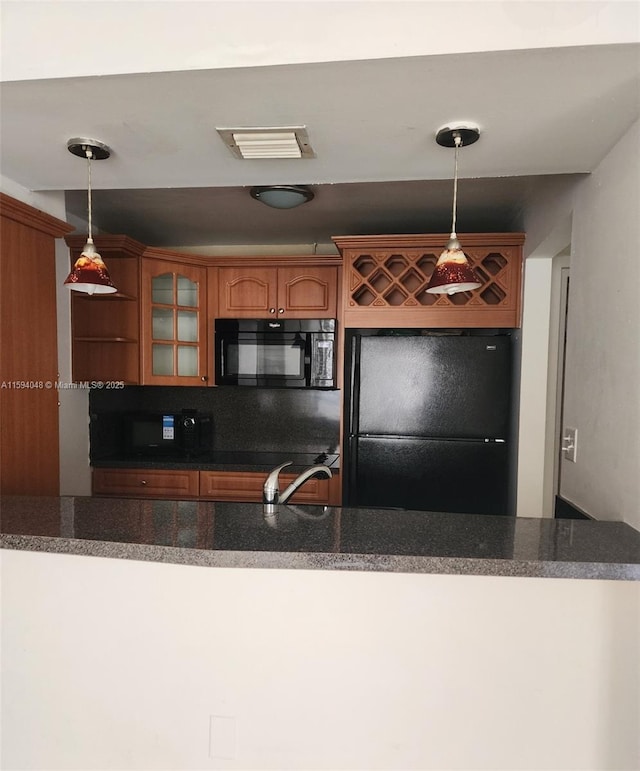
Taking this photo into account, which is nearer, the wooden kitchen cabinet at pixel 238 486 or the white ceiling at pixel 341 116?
the white ceiling at pixel 341 116

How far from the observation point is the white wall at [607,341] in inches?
45.9

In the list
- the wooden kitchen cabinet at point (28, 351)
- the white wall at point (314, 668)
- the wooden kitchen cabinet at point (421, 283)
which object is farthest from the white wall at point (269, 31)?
the wooden kitchen cabinet at point (421, 283)

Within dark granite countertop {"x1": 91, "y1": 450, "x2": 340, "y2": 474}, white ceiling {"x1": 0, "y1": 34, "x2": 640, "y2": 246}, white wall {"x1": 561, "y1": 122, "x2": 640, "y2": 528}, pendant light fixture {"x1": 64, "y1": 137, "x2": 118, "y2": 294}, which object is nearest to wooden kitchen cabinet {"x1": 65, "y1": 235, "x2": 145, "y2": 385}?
dark granite countertop {"x1": 91, "y1": 450, "x2": 340, "y2": 474}

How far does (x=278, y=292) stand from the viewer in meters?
2.82

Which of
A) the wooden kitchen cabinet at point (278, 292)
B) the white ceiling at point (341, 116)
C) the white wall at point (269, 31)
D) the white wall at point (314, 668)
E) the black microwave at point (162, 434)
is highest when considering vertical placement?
the white wall at point (269, 31)

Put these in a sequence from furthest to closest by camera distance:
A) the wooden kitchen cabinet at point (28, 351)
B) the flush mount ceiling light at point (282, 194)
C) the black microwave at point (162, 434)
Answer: the black microwave at point (162, 434) < the flush mount ceiling light at point (282, 194) < the wooden kitchen cabinet at point (28, 351)

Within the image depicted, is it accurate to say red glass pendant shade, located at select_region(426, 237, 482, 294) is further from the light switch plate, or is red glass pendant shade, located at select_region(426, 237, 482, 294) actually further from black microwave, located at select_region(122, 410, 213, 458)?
black microwave, located at select_region(122, 410, 213, 458)

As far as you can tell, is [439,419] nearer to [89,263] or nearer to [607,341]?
[607,341]

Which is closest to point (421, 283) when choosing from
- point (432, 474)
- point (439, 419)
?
point (439, 419)

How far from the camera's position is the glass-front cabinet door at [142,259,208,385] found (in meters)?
2.80

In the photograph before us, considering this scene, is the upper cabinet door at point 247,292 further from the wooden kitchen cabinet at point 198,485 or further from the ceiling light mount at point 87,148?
the ceiling light mount at point 87,148

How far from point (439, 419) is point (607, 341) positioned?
109cm

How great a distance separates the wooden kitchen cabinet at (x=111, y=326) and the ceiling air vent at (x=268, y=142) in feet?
5.14

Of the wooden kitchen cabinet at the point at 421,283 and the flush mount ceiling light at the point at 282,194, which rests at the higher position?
the flush mount ceiling light at the point at 282,194
